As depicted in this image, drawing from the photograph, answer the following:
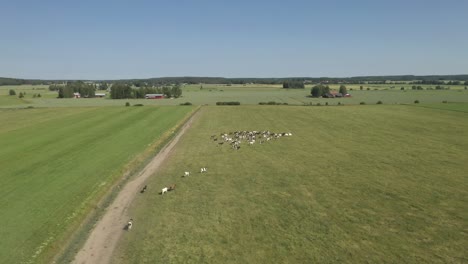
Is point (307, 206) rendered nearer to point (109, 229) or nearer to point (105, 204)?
point (109, 229)

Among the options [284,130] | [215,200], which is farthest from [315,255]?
[284,130]

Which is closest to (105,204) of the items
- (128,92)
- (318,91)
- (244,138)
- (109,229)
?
(109,229)

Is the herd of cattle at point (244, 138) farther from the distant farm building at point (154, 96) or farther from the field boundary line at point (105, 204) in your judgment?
the distant farm building at point (154, 96)

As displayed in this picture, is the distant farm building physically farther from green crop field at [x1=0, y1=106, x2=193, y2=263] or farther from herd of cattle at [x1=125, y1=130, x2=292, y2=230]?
herd of cattle at [x1=125, y1=130, x2=292, y2=230]

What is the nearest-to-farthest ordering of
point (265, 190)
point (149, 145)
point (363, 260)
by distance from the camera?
point (363, 260) < point (265, 190) < point (149, 145)

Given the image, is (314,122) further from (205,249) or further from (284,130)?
(205,249)
